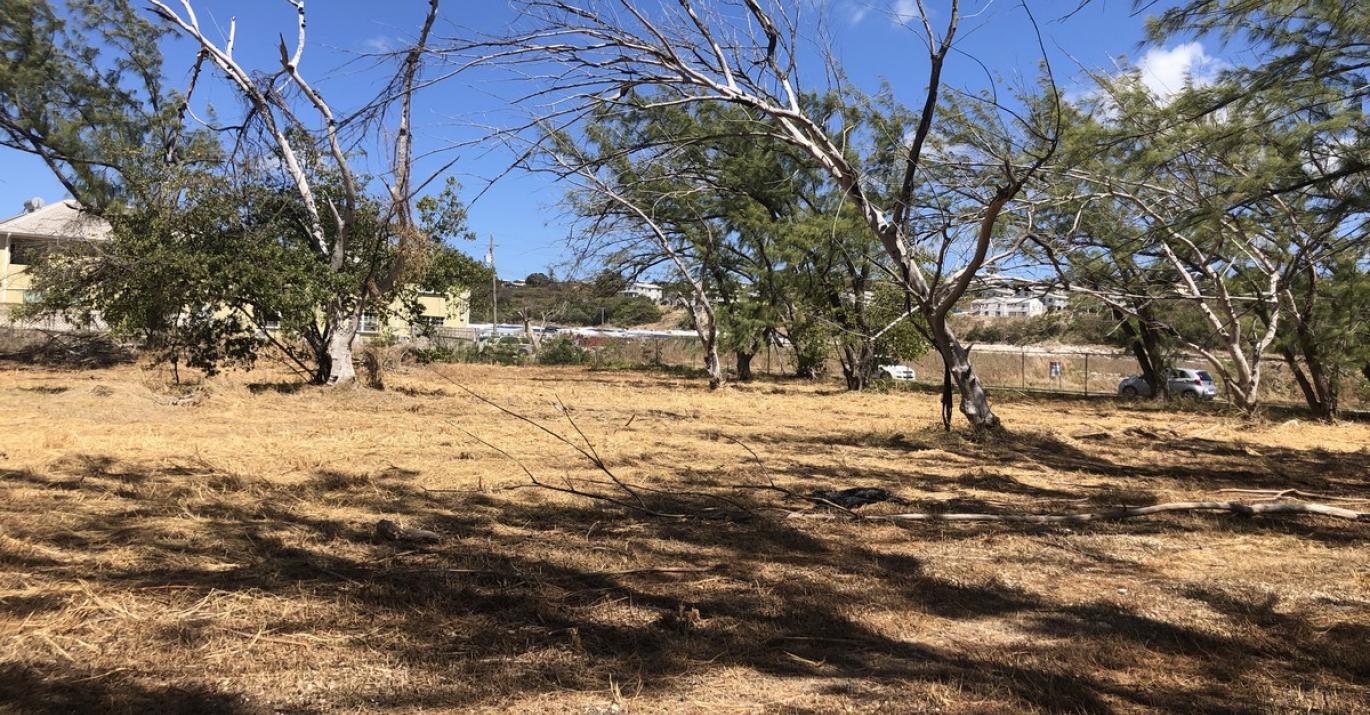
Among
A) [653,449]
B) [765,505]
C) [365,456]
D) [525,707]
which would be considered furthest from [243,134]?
[525,707]

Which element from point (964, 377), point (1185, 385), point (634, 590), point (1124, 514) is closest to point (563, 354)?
point (1185, 385)

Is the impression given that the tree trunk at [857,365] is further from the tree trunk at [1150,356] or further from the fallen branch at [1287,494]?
the fallen branch at [1287,494]

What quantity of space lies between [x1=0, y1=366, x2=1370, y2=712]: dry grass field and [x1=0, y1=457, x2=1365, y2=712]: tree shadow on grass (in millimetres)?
17

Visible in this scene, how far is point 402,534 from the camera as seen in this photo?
15.1 ft

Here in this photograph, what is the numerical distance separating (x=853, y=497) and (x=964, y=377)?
170 inches

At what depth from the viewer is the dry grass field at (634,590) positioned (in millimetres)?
2758

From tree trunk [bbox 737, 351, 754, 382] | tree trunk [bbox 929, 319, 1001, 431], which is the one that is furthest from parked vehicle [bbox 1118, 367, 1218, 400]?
tree trunk [bbox 929, 319, 1001, 431]

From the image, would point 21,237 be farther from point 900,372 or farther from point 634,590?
point 634,590

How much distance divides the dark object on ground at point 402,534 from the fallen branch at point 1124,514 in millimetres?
2337

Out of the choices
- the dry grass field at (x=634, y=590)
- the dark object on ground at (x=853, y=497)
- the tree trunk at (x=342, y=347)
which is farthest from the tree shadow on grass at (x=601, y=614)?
the tree trunk at (x=342, y=347)

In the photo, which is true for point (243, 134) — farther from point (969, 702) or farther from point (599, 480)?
point (969, 702)

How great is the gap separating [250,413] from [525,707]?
995 cm

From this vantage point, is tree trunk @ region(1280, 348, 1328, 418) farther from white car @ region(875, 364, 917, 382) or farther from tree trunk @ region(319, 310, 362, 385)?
tree trunk @ region(319, 310, 362, 385)

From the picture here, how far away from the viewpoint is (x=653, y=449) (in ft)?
29.1
